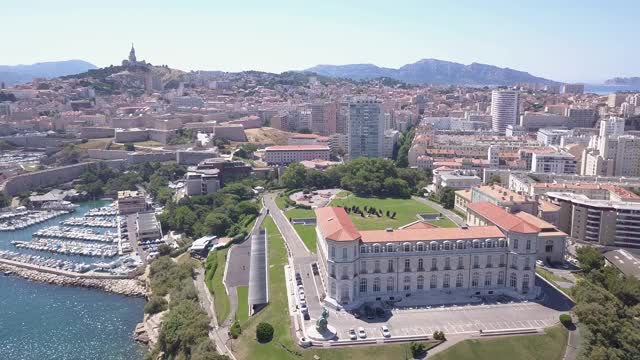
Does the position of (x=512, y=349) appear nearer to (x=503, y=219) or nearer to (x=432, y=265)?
(x=432, y=265)

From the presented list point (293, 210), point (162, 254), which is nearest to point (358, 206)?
point (293, 210)

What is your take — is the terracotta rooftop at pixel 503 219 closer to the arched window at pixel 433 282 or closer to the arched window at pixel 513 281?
A: the arched window at pixel 513 281

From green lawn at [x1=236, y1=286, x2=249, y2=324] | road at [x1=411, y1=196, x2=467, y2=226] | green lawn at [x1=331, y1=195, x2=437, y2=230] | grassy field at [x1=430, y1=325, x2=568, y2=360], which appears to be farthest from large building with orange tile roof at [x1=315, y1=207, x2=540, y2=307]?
road at [x1=411, y1=196, x2=467, y2=226]

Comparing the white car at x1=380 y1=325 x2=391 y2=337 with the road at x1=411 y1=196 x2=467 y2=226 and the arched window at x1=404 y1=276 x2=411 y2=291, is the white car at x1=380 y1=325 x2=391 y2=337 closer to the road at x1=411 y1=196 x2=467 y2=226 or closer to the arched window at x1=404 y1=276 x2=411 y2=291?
the arched window at x1=404 y1=276 x2=411 y2=291

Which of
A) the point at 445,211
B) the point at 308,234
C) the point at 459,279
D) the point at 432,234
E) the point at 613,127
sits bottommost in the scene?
the point at 308,234

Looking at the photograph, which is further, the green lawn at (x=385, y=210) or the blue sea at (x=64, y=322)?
the green lawn at (x=385, y=210)

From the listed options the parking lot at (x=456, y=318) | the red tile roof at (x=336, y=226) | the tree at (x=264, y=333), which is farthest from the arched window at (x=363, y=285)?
the tree at (x=264, y=333)

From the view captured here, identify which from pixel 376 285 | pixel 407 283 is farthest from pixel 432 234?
pixel 376 285
